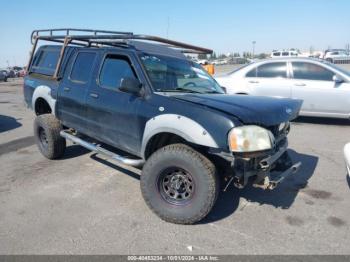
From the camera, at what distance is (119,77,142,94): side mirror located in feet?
12.1

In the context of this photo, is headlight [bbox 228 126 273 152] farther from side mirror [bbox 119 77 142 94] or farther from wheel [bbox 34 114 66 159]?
wheel [bbox 34 114 66 159]

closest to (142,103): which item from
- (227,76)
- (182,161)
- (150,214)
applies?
(182,161)

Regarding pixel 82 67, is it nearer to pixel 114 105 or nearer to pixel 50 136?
pixel 114 105

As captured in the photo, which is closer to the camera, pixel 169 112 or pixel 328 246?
pixel 328 246

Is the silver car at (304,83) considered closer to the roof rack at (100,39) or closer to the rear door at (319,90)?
the rear door at (319,90)

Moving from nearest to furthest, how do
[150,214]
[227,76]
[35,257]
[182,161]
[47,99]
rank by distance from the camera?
[35,257]
[182,161]
[150,214]
[47,99]
[227,76]

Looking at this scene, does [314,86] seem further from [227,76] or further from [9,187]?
[9,187]

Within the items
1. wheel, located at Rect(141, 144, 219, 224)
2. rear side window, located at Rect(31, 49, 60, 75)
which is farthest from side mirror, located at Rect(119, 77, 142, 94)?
rear side window, located at Rect(31, 49, 60, 75)

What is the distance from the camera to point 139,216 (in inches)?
144

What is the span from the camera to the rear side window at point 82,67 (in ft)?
15.6

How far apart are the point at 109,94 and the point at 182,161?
5.03 feet

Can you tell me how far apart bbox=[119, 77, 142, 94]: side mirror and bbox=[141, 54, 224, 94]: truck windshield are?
0.20m

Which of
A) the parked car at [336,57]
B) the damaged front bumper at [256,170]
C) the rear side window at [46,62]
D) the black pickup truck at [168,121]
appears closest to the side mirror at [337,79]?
the black pickup truck at [168,121]

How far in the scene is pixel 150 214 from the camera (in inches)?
145
